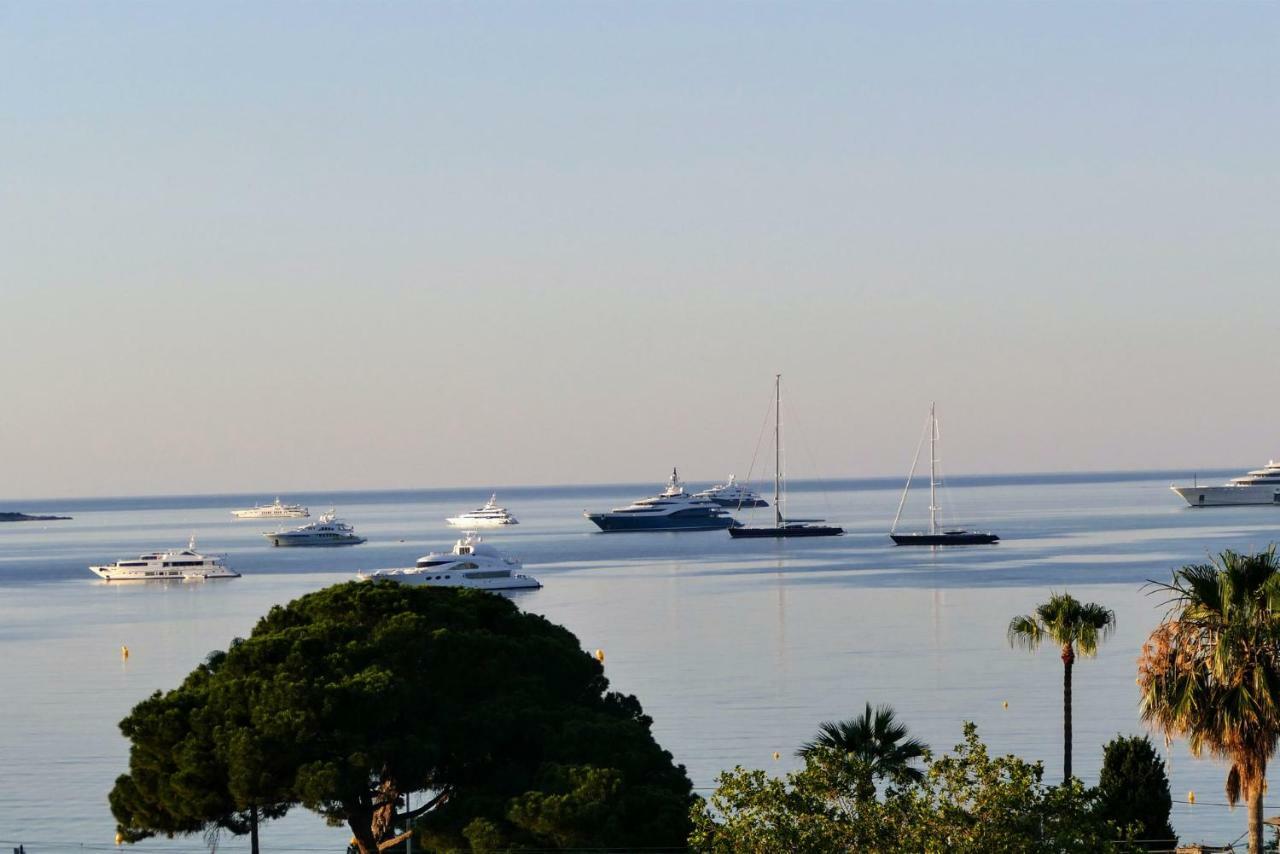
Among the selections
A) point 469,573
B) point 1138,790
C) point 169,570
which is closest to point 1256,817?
point 1138,790

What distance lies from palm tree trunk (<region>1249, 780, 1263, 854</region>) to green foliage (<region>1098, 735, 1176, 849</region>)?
6.50 meters

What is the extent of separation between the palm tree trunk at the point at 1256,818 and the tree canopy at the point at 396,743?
10112 millimetres

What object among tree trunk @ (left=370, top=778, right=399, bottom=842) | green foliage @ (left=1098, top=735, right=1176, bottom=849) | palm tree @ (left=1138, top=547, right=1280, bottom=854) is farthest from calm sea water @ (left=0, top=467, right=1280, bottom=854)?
palm tree @ (left=1138, top=547, right=1280, bottom=854)

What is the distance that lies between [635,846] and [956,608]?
9059cm

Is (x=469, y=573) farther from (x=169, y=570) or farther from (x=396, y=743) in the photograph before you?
(x=396, y=743)

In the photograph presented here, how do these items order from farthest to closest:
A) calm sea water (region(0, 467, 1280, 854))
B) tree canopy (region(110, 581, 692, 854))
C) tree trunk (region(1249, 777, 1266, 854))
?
calm sea water (region(0, 467, 1280, 854)) → tree canopy (region(110, 581, 692, 854)) → tree trunk (region(1249, 777, 1266, 854))

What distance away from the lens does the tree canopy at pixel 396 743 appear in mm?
32500

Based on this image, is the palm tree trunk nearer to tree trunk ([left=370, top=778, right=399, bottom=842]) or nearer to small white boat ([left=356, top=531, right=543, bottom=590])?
tree trunk ([left=370, top=778, right=399, bottom=842])

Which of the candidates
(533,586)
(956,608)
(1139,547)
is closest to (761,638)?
(956,608)

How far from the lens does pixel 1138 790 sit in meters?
36.8

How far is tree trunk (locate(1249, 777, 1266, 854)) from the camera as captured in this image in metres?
29.2

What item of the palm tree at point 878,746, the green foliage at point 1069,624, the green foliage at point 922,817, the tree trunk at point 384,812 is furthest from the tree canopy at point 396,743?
the green foliage at point 1069,624

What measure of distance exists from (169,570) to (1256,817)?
16214cm

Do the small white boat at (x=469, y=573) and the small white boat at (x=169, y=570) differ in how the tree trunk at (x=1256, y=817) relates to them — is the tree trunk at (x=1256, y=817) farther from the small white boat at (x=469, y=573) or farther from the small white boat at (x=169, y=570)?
the small white boat at (x=169, y=570)
